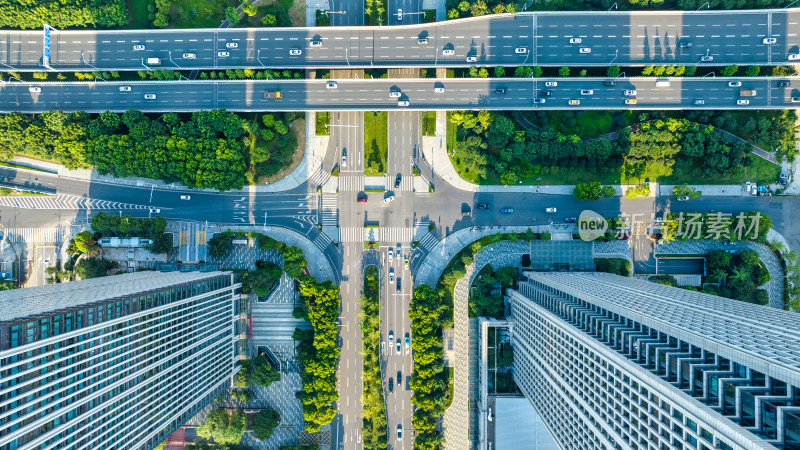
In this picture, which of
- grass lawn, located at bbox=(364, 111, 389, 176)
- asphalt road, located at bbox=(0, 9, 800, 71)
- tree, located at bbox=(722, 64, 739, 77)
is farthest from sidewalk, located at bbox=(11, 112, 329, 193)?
tree, located at bbox=(722, 64, 739, 77)

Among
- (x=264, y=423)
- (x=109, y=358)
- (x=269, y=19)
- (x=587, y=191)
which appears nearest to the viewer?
(x=109, y=358)

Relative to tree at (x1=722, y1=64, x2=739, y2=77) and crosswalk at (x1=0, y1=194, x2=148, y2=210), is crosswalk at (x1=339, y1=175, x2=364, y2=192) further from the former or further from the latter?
tree at (x1=722, y1=64, x2=739, y2=77)

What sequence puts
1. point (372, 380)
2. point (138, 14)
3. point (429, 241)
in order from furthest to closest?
point (429, 241), point (138, 14), point (372, 380)

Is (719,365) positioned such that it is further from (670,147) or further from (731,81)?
(731,81)

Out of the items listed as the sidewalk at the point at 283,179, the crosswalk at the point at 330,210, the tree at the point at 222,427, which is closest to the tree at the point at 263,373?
the tree at the point at 222,427

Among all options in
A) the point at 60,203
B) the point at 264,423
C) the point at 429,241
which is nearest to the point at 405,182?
the point at 429,241

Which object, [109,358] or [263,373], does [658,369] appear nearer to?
[109,358]

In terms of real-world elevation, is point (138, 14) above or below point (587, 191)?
above
